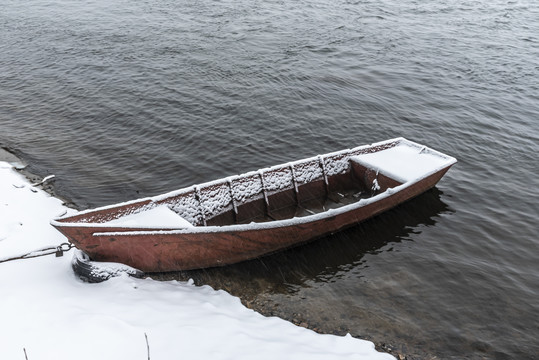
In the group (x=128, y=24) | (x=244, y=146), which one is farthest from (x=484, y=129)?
(x=128, y=24)

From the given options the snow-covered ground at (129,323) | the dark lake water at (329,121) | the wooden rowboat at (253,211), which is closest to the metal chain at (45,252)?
the snow-covered ground at (129,323)

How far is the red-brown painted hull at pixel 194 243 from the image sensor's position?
9086 mm

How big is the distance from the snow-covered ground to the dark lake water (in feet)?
3.00

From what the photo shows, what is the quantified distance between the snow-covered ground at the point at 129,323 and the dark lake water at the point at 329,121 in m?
0.91

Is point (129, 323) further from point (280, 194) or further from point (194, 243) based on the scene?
point (280, 194)

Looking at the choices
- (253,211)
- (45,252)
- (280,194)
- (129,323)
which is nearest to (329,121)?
(280,194)

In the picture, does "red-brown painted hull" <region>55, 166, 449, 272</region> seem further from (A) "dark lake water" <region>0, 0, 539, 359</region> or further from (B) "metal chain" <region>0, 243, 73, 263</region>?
(B) "metal chain" <region>0, 243, 73, 263</region>

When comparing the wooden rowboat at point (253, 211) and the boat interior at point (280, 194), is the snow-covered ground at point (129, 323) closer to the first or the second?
the wooden rowboat at point (253, 211)

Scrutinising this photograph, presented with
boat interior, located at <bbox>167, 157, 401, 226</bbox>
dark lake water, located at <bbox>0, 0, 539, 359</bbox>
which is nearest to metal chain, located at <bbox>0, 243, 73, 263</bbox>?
boat interior, located at <bbox>167, 157, 401, 226</bbox>

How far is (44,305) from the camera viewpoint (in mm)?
8055

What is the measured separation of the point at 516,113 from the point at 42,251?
62.5ft

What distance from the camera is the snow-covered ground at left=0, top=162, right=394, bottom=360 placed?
23.4ft

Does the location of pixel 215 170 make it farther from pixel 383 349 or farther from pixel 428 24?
pixel 428 24

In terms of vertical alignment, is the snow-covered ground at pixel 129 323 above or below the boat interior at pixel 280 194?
below
